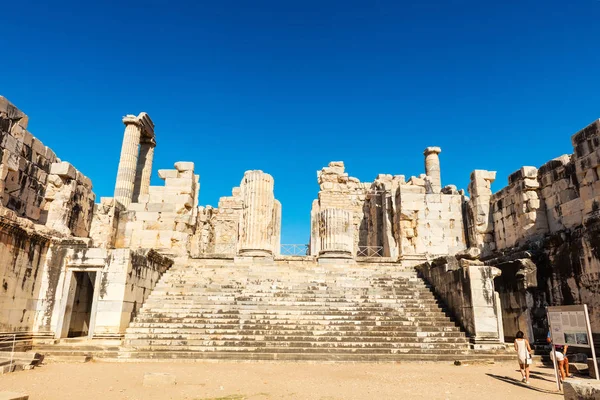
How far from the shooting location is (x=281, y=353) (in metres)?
9.34

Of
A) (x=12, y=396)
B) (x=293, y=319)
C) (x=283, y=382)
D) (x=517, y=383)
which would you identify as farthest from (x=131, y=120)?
(x=517, y=383)

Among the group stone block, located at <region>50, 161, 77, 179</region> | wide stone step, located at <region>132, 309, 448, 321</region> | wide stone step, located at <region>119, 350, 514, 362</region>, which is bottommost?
wide stone step, located at <region>119, 350, 514, 362</region>

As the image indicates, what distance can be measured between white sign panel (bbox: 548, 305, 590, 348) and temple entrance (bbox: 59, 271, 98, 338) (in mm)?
11023

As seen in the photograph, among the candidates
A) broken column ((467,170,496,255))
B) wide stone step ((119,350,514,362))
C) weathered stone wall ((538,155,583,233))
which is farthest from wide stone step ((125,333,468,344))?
broken column ((467,170,496,255))

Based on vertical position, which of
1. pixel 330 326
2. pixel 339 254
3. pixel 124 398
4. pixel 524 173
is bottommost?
pixel 124 398

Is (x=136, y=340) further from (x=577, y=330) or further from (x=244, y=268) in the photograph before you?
(x=577, y=330)

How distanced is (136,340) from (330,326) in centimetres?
498

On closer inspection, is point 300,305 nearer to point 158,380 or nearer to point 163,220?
point 158,380

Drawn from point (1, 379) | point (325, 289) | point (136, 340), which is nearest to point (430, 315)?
point (325, 289)

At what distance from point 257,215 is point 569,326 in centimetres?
1205

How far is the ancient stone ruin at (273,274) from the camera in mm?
9930

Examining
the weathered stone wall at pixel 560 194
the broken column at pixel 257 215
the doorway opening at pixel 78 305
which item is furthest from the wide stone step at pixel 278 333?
the broken column at pixel 257 215

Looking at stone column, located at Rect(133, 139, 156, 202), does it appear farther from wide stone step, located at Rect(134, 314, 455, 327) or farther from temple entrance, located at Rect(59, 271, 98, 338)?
wide stone step, located at Rect(134, 314, 455, 327)

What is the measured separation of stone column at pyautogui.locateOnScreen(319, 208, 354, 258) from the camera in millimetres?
16141
